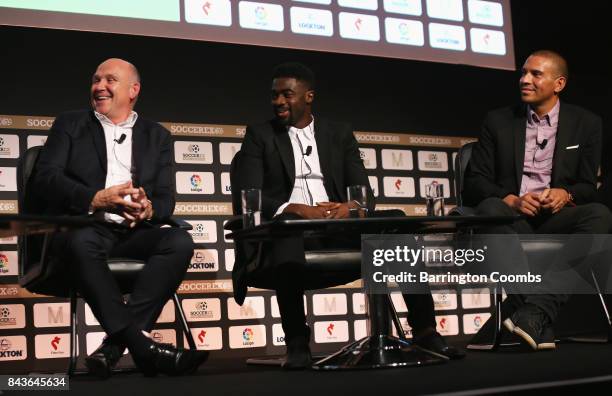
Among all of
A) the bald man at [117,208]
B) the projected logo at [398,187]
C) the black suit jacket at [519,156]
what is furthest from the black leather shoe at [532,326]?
the projected logo at [398,187]

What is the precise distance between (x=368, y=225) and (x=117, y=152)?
1.25 meters

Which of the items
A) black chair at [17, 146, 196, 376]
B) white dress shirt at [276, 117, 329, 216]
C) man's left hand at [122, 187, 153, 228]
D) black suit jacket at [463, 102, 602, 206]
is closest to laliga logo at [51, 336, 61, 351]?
black chair at [17, 146, 196, 376]

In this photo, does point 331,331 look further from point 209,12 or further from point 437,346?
point 209,12

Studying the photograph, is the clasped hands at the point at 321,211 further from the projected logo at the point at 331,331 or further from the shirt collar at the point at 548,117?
the projected logo at the point at 331,331

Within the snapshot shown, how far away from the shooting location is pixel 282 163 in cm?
343

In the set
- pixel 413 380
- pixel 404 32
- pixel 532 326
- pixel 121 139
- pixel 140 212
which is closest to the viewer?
pixel 413 380

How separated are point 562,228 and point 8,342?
2.58 metres

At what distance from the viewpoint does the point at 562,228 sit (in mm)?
3402

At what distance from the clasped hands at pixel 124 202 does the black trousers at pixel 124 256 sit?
0.07 meters

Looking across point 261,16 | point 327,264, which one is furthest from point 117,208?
point 261,16

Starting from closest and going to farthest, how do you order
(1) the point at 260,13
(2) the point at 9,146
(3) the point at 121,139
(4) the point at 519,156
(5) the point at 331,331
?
(3) the point at 121,139
(4) the point at 519,156
(2) the point at 9,146
(1) the point at 260,13
(5) the point at 331,331

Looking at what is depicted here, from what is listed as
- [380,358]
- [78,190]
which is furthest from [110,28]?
[380,358]

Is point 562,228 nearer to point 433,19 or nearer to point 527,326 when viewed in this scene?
point 527,326

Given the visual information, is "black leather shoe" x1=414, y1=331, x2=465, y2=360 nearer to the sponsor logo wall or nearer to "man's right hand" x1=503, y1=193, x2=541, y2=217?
"man's right hand" x1=503, y1=193, x2=541, y2=217
